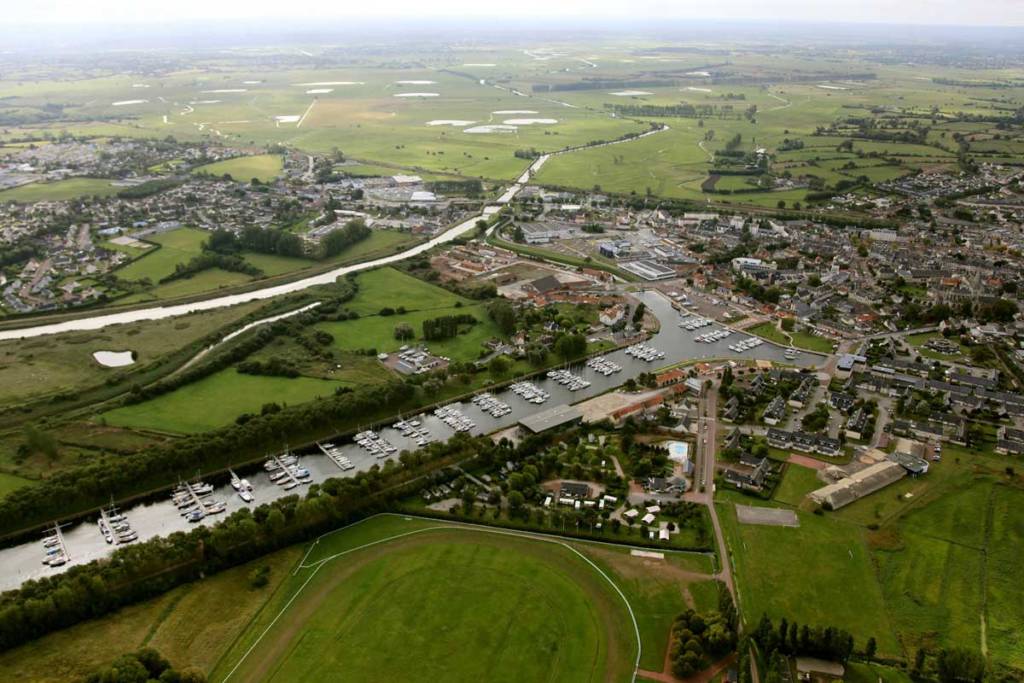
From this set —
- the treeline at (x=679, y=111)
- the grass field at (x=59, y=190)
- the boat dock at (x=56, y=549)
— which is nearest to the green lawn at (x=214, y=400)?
the boat dock at (x=56, y=549)

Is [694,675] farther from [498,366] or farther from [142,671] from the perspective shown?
[498,366]

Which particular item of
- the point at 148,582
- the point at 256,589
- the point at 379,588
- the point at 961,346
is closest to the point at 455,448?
the point at 379,588

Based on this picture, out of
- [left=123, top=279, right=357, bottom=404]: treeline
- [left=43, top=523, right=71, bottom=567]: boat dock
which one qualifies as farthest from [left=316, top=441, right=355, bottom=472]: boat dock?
[left=43, top=523, right=71, bottom=567]: boat dock

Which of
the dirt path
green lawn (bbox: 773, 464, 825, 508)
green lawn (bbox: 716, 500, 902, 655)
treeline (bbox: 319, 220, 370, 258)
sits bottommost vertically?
the dirt path

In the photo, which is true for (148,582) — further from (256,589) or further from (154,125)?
(154,125)

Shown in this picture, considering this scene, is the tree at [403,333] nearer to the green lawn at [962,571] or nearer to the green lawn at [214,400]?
the green lawn at [214,400]

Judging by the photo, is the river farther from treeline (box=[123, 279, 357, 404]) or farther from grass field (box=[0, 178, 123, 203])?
grass field (box=[0, 178, 123, 203])

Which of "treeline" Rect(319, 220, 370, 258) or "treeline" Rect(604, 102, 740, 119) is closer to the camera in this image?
"treeline" Rect(319, 220, 370, 258)
